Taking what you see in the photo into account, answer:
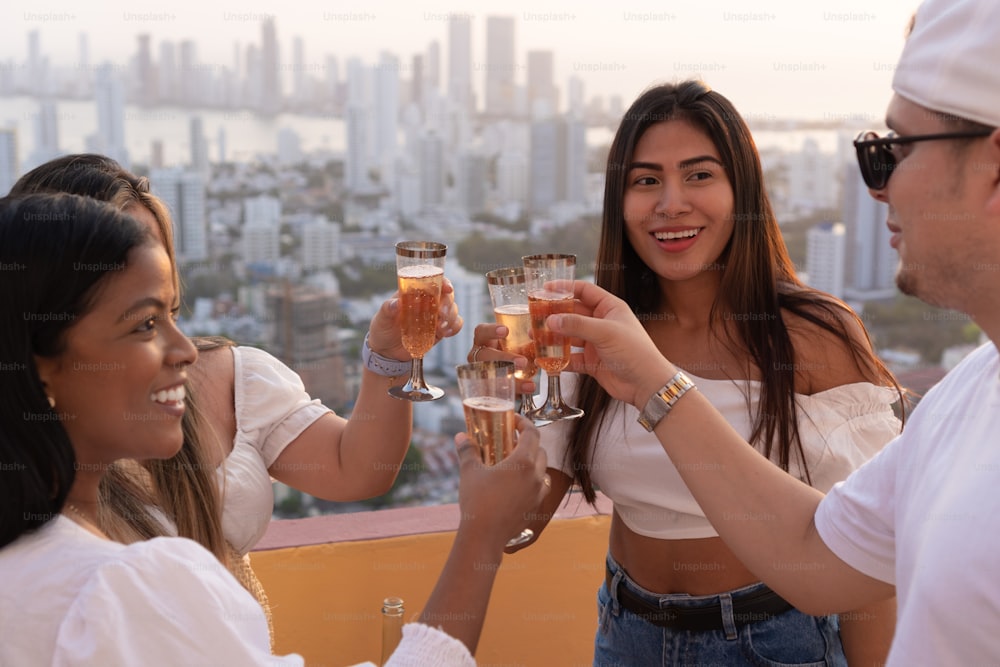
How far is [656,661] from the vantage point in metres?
2.44

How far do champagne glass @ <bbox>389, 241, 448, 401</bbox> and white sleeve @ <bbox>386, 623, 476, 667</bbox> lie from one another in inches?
29.2

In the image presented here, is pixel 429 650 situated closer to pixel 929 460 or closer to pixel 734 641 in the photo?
pixel 929 460

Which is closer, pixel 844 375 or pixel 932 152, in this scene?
pixel 932 152

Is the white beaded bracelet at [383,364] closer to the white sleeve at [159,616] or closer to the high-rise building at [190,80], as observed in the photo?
the white sleeve at [159,616]

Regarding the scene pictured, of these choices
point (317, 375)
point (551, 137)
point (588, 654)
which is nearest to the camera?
point (588, 654)

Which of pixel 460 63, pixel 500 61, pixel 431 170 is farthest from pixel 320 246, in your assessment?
pixel 460 63

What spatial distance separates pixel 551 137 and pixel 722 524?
25.5 m

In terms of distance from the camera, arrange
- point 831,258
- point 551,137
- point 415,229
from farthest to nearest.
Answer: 1. point 551,137
2. point 415,229
3. point 831,258

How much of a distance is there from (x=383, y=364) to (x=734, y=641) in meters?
1.08

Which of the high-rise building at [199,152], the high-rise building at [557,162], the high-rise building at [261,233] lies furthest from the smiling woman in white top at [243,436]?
the high-rise building at [199,152]

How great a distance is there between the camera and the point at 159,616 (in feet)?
4.41

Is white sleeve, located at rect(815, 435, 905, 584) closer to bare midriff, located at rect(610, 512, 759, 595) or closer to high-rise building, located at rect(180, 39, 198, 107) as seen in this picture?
bare midriff, located at rect(610, 512, 759, 595)

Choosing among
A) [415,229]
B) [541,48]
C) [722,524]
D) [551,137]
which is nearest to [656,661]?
[722,524]

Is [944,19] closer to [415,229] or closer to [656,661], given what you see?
[656,661]
